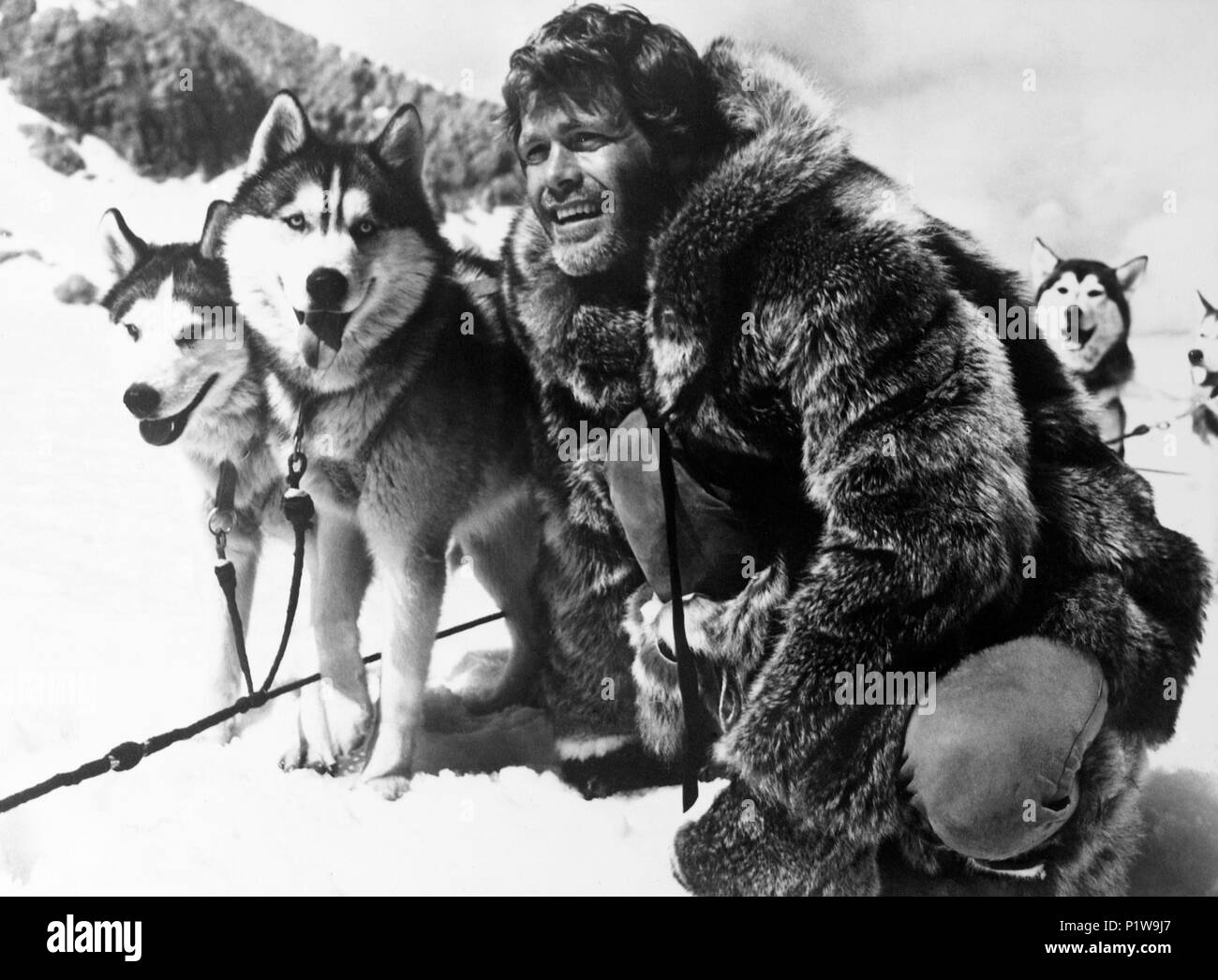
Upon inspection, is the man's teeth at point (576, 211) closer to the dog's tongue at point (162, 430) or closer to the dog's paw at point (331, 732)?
the dog's tongue at point (162, 430)

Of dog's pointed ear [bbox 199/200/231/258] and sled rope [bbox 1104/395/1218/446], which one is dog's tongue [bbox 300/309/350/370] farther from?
sled rope [bbox 1104/395/1218/446]

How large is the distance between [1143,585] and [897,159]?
124cm

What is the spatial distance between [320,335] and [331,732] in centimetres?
102

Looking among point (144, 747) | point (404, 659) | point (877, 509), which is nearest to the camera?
point (877, 509)

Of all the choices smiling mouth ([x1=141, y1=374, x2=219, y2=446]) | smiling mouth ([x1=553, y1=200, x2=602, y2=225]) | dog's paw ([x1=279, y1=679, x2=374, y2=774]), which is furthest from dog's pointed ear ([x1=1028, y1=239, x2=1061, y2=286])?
smiling mouth ([x1=141, y1=374, x2=219, y2=446])

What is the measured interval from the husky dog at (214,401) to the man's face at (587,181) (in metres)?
0.83

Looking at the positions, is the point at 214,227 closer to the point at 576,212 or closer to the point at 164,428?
the point at 164,428

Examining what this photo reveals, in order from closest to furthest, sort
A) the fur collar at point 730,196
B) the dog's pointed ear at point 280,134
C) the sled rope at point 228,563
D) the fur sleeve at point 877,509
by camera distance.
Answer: the fur sleeve at point 877,509
the fur collar at point 730,196
the dog's pointed ear at point 280,134
the sled rope at point 228,563

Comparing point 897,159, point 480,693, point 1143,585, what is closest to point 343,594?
point 480,693

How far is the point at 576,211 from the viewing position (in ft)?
9.86

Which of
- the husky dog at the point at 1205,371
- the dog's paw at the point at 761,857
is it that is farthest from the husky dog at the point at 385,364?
the husky dog at the point at 1205,371

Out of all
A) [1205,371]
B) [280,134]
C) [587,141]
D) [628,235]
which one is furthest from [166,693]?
[1205,371]

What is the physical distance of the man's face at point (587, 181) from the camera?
2.96 metres
